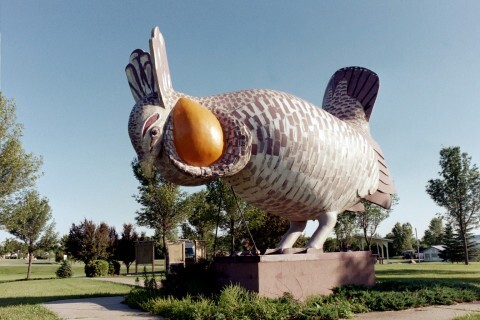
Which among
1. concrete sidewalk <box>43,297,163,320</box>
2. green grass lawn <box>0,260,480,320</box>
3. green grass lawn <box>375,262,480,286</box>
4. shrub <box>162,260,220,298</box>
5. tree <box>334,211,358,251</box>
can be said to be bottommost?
green grass lawn <box>375,262,480,286</box>

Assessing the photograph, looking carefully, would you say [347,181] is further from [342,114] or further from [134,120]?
[134,120]

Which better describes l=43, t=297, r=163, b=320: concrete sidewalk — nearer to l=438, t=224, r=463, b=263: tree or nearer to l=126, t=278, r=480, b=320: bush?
l=126, t=278, r=480, b=320: bush

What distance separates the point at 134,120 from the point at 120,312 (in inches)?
148

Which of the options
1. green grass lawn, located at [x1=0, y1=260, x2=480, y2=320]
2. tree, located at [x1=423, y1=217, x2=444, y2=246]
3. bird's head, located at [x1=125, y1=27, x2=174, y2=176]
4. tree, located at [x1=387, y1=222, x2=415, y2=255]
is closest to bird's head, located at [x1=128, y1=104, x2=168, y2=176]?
bird's head, located at [x1=125, y1=27, x2=174, y2=176]

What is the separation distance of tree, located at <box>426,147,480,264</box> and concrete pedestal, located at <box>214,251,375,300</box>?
23579 millimetres

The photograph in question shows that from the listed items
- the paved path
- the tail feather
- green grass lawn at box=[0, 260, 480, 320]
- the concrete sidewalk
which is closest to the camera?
the paved path

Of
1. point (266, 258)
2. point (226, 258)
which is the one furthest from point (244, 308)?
point (226, 258)

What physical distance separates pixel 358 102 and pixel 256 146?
4489 mm

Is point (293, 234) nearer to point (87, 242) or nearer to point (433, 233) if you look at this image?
point (87, 242)

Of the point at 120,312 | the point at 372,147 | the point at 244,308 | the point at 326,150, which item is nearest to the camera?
the point at 244,308

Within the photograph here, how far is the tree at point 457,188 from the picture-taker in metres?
30.3

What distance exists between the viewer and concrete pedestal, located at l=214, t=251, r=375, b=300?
8.45 m

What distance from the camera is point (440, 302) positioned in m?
8.93

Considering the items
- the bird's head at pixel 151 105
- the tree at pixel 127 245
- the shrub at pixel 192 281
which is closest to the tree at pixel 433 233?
the tree at pixel 127 245
